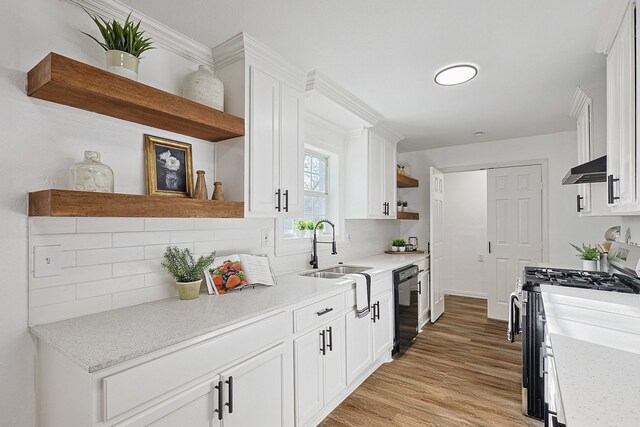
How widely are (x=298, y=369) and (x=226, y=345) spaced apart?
0.63 meters

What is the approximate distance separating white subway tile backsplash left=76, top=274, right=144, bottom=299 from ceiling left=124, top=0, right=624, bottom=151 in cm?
140

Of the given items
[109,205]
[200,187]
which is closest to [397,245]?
[200,187]

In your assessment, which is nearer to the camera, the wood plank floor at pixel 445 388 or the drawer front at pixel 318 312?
the drawer front at pixel 318 312

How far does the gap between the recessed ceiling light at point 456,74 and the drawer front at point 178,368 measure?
2087 millimetres

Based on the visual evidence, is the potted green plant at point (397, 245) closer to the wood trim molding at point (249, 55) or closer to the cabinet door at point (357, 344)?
the cabinet door at point (357, 344)

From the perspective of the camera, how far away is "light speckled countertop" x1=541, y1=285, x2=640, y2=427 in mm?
660

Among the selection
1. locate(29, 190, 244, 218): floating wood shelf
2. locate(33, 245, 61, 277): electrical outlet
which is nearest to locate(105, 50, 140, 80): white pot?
locate(29, 190, 244, 218): floating wood shelf

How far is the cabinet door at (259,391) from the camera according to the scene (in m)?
1.44

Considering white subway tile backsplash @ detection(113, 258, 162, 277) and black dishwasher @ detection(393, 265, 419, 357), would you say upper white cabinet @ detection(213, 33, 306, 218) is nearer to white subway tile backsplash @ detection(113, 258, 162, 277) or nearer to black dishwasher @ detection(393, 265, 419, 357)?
white subway tile backsplash @ detection(113, 258, 162, 277)

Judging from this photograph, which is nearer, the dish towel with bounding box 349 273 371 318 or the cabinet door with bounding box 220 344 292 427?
the cabinet door with bounding box 220 344 292 427

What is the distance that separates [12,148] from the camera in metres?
1.34

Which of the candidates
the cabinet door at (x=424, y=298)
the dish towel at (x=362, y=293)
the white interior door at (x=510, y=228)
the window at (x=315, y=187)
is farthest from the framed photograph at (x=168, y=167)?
the white interior door at (x=510, y=228)

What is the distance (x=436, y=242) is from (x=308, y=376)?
2.79m

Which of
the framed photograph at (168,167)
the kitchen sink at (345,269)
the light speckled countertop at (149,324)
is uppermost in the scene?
the framed photograph at (168,167)
